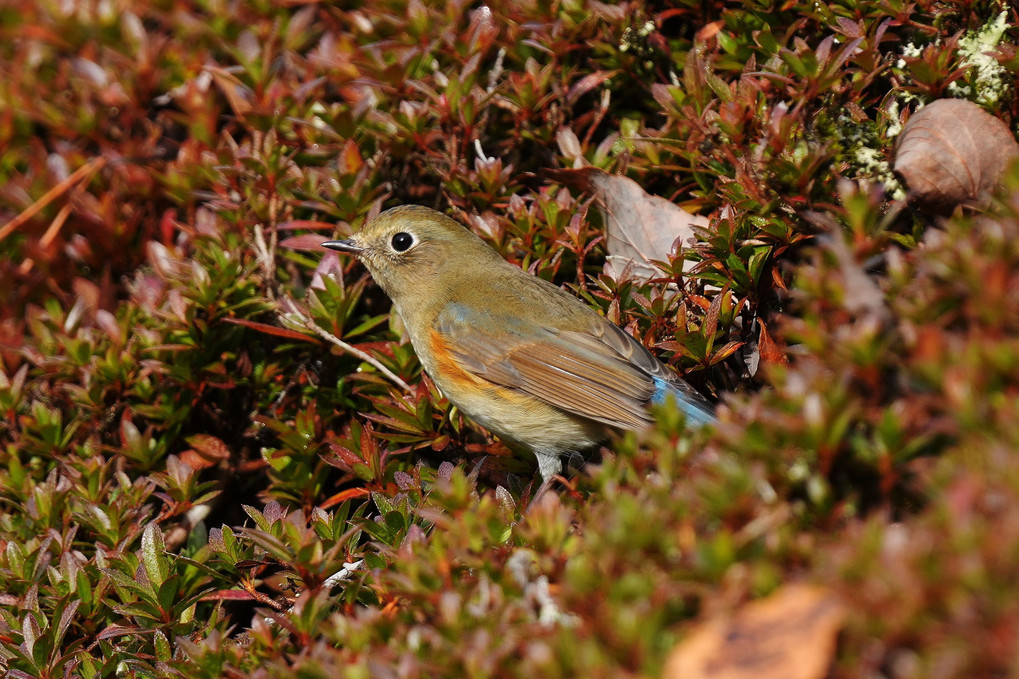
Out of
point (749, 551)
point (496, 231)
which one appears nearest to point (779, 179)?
point (496, 231)

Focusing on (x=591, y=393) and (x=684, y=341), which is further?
(x=591, y=393)

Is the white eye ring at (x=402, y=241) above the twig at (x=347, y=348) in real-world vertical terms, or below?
above

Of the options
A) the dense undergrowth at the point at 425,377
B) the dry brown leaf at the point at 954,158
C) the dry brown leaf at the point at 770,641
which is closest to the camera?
the dry brown leaf at the point at 770,641

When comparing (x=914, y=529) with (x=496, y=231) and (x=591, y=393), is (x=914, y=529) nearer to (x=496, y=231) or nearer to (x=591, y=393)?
(x=591, y=393)

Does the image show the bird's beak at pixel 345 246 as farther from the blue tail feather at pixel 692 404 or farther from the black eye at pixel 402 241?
the blue tail feather at pixel 692 404

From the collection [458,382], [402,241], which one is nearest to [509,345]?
[458,382]

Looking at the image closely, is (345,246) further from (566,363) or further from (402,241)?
(566,363)

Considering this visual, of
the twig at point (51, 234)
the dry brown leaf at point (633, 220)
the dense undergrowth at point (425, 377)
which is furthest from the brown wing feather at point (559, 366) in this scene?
the twig at point (51, 234)
